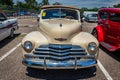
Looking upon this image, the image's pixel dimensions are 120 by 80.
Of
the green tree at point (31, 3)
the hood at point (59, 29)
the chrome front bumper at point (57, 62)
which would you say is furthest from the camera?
the green tree at point (31, 3)

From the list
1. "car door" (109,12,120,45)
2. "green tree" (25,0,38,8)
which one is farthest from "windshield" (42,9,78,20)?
"green tree" (25,0,38,8)

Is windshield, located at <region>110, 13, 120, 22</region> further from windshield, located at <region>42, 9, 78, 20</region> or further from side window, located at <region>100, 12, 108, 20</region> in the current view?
windshield, located at <region>42, 9, 78, 20</region>

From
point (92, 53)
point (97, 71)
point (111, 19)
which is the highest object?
point (111, 19)

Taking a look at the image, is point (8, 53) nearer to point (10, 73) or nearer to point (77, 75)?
point (10, 73)

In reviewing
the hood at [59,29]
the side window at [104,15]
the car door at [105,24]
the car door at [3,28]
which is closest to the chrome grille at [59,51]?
the hood at [59,29]

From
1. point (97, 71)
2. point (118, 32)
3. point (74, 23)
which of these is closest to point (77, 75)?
point (97, 71)

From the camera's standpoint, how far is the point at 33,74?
19.3 ft

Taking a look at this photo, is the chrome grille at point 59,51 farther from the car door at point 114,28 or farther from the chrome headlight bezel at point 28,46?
the car door at point 114,28

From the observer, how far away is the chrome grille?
5309mm

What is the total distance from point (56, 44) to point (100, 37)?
4.12 m

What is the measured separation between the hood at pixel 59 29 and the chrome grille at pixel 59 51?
32cm

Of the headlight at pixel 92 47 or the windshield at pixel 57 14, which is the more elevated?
the windshield at pixel 57 14

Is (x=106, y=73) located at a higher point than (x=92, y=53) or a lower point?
lower

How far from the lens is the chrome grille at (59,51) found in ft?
17.4
